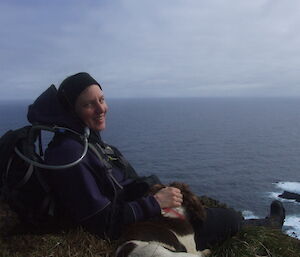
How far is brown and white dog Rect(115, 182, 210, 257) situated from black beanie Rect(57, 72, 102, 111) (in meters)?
1.77

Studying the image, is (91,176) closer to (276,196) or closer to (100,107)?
(100,107)

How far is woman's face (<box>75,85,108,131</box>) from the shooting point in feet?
17.0

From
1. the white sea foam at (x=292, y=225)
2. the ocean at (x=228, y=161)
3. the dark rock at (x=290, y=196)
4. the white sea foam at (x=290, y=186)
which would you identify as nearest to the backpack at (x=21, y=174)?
the white sea foam at (x=292, y=225)

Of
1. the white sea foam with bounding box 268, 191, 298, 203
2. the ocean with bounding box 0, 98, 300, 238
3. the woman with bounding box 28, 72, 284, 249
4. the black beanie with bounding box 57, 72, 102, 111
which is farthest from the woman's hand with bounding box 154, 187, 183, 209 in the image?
the white sea foam with bounding box 268, 191, 298, 203

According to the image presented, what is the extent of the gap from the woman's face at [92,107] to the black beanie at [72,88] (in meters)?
0.06

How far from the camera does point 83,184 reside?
14.9 feet

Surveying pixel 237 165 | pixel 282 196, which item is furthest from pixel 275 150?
pixel 282 196

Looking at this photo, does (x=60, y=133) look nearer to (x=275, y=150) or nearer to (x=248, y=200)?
(x=248, y=200)

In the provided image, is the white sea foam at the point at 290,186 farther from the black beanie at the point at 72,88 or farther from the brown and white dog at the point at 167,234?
the black beanie at the point at 72,88

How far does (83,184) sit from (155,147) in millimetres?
109850

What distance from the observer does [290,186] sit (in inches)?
2746

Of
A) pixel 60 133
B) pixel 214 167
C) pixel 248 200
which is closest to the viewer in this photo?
pixel 60 133

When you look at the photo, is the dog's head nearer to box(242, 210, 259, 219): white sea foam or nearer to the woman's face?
the woman's face

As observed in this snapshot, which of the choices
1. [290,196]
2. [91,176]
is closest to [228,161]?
[290,196]
